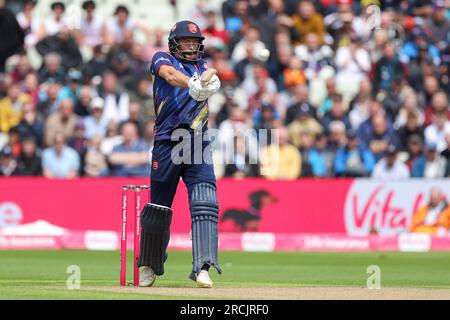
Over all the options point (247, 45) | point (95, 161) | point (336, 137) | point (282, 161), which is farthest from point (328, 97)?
point (95, 161)

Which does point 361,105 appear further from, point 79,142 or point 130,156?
point 79,142

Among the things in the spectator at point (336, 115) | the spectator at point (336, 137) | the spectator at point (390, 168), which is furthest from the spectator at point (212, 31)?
the spectator at point (390, 168)

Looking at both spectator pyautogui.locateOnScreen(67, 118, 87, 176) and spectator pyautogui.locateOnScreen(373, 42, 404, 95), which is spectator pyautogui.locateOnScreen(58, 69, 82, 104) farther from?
spectator pyautogui.locateOnScreen(373, 42, 404, 95)

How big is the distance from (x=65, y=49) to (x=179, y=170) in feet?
39.1

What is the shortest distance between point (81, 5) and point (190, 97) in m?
12.6

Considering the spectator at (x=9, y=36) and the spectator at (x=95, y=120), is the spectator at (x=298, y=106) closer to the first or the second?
the spectator at (x=95, y=120)

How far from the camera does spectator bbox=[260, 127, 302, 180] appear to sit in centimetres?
2083

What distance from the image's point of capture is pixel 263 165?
20.8m

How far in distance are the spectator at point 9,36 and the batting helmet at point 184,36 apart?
1197cm

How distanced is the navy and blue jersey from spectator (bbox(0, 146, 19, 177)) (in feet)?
32.0

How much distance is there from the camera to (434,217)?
2006 centimetres

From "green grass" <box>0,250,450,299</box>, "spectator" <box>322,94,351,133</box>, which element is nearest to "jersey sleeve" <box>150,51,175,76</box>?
"green grass" <box>0,250,450,299</box>

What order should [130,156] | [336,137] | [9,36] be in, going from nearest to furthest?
1. [130,156]
2. [336,137]
3. [9,36]
